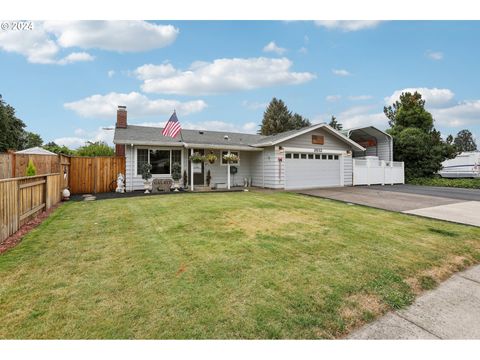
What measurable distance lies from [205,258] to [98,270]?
1.45 m

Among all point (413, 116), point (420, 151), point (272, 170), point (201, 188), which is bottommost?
point (201, 188)

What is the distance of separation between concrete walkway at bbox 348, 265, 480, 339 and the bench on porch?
37.1 feet

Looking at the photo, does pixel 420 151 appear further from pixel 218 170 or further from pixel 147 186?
pixel 147 186

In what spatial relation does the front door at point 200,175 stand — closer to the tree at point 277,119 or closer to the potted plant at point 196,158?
the potted plant at point 196,158

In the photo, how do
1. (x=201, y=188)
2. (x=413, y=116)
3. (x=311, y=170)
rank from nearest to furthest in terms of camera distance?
(x=201, y=188)
(x=311, y=170)
(x=413, y=116)

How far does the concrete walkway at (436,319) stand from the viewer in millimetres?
2334

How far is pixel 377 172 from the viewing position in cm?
1755

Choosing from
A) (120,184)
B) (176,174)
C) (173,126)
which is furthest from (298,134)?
(120,184)

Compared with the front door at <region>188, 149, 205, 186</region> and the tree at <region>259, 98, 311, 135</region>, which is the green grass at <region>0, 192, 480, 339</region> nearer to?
the front door at <region>188, 149, 205, 186</region>

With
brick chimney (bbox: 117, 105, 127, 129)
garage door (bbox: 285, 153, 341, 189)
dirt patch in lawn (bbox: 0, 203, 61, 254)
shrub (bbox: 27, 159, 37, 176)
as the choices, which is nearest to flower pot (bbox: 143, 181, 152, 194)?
shrub (bbox: 27, 159, 37, 176)

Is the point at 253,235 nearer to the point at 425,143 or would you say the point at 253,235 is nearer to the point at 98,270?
the point at 98,270

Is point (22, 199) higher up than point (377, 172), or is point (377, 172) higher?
point (377, 172)

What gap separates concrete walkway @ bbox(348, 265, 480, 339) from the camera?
2.33m

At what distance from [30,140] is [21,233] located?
5044 cm
